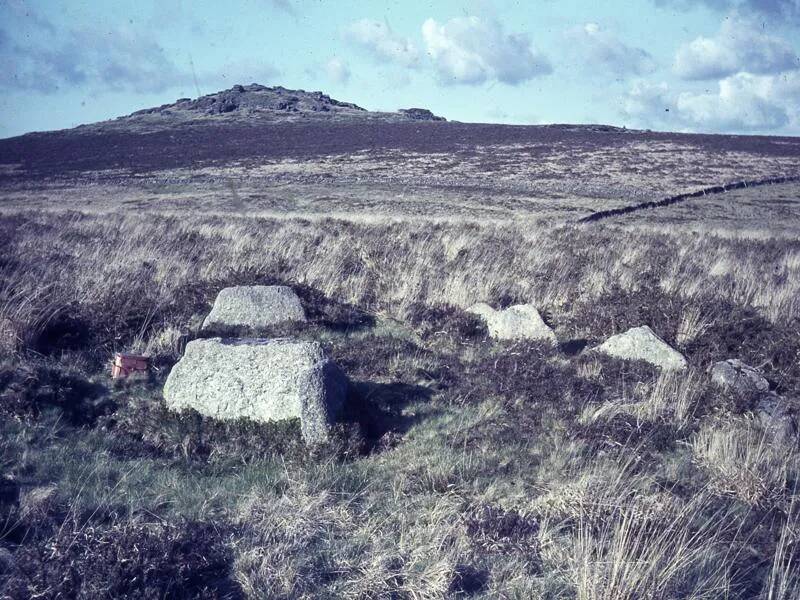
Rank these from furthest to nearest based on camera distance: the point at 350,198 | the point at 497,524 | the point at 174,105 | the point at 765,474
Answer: the point at 174,105 < the point at 350,198 < the point at 765,474 < the point at 497,524

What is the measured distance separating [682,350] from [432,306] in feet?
11.4

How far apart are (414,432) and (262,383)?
54.6 inches

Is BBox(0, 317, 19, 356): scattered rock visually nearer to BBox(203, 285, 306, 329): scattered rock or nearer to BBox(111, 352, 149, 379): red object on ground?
BBox(111, 352, 149, 379): red object on ground

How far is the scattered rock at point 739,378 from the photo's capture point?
6.23 metres

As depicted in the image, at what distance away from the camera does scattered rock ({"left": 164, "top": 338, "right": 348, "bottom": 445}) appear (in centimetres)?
511

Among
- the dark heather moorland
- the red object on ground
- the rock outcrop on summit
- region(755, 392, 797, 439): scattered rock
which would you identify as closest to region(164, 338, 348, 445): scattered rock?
the dark heather moorland

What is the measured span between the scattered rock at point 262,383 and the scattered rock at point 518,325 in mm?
3126

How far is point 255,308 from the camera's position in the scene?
8062mm

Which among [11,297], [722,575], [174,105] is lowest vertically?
[722,575]

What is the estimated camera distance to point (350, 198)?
31.8 meters

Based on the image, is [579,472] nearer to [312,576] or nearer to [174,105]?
[312,576]

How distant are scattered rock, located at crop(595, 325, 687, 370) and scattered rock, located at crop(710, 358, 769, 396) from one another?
0.43 m

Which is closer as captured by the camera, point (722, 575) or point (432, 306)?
point (722, 575)

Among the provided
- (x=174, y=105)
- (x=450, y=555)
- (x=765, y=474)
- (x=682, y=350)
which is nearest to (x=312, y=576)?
(x=450, y=555)
